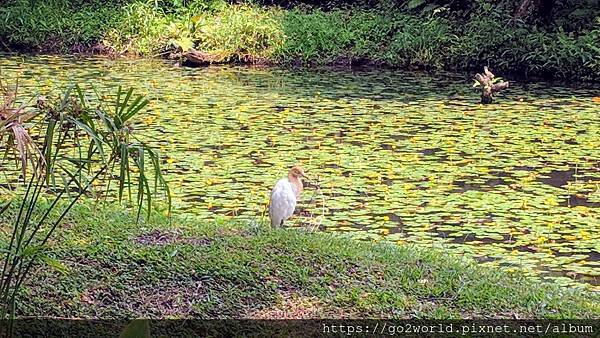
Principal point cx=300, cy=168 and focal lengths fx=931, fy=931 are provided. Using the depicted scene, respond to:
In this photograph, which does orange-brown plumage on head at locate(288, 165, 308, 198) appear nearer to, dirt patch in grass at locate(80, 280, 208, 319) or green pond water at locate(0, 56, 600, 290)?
green pond water at locate(0, 56, 600, 290)

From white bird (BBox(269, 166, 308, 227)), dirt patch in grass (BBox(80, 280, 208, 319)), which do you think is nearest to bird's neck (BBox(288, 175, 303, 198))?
white bird (BBox(269, 166, 308, 227))

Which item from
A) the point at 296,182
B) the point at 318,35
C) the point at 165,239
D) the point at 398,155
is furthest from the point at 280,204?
the point at 318,35

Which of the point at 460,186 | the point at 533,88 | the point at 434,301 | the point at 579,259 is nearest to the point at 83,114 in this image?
the point at 434,301

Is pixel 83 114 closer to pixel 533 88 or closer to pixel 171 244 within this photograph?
pixel 171 244

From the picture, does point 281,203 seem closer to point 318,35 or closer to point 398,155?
point 398,155

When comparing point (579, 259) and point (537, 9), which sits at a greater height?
point (537, 9)

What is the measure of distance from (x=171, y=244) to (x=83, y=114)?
1728mm

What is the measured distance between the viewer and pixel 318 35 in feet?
50.8

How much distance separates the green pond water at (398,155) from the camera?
19.2ft

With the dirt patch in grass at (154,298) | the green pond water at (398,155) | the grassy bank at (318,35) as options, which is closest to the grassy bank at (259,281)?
the dirt patch in grass at (154,298)

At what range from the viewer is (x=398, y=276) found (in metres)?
4.43

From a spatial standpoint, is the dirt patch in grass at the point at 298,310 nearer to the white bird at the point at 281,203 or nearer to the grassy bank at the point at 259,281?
the grassy bank at the point at 259,281

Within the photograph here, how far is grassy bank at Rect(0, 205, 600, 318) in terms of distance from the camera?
4008 millimetres

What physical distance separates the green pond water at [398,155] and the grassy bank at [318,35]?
103cm
